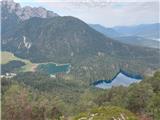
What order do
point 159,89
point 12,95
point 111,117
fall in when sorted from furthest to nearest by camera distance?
point 159,89
point 12,95
point 111,117

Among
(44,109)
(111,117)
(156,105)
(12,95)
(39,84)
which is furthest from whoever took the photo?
(39,84)

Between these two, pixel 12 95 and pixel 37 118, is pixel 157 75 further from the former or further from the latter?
pixel 12 95

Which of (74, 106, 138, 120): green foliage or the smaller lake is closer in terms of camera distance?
(74, 106, 138, 120): green foliage

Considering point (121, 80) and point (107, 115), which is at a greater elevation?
point (107, 115)

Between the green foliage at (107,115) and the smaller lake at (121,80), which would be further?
the smaller lake at (121,80)

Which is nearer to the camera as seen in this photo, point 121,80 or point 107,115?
point 107,115

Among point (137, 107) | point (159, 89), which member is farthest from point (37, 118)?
point (159, 89)

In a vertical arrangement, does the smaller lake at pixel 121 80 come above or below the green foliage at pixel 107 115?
below

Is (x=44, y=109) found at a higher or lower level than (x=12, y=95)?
lower

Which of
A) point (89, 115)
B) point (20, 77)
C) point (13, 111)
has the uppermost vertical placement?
point (89, 115)

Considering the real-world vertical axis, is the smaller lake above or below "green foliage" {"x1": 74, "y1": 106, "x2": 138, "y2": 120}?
below

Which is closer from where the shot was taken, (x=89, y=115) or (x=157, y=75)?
(x=89, y=115)
